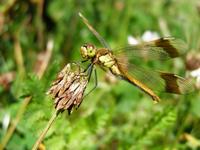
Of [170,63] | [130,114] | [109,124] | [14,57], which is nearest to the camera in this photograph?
[109,124]

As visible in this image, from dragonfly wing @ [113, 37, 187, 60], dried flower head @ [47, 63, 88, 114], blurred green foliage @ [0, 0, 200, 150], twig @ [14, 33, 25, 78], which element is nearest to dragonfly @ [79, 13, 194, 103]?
dragonfly wing @ [113, 37, 187, 60]

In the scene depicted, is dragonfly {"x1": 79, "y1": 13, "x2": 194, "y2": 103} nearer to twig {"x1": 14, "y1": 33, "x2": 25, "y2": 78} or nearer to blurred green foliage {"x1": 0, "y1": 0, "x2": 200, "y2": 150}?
blurred green foliage {"x1": 0, "y1": 0, "x2": 200, "y2": 150}

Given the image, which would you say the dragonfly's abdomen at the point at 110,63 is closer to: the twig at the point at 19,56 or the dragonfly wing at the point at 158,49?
the dragonfly wing at the point at 158,49

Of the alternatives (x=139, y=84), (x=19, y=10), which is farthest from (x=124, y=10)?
(x=139, y=84)

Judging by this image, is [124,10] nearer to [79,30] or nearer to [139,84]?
[79,30]

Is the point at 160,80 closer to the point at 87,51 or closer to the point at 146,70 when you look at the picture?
the point at 146,70
